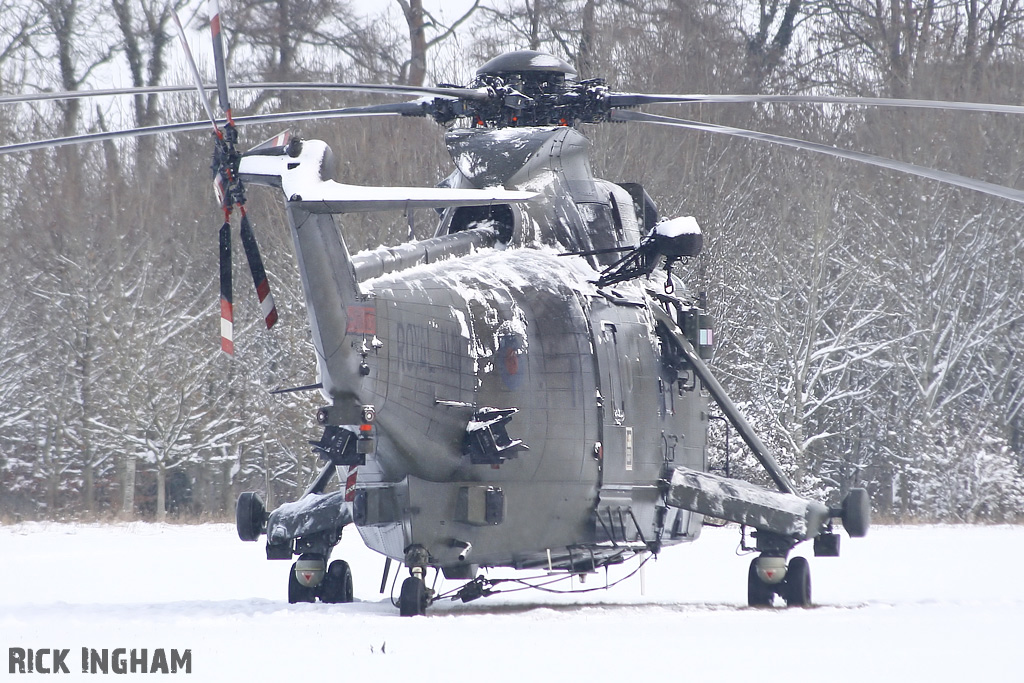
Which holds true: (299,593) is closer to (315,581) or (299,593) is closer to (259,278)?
(315,581)

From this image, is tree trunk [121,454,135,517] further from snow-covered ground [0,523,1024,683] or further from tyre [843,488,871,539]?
tyre [843,488,871,539]

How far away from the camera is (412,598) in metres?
9.95

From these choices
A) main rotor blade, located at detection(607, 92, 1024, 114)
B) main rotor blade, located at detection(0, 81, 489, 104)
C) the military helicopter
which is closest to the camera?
the military helicopter

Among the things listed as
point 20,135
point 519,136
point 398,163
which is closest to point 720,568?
point 519,136

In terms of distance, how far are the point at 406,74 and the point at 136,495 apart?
13459 millimetres

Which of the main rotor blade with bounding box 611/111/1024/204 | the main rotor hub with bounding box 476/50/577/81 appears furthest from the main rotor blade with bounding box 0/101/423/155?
the main rotor blade with bounding box 611/111/1024/204

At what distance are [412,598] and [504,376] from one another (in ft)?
6.14

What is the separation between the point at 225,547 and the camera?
824 inches

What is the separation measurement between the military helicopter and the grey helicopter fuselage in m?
0.02

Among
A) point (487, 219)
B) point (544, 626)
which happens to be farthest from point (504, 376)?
point (487, 219)

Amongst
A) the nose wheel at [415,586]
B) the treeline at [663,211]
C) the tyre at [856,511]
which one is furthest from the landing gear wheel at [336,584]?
the treeline at [663,211]

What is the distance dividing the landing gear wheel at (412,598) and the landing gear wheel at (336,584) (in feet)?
7.34

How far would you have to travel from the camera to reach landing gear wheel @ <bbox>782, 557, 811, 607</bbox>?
12.7m

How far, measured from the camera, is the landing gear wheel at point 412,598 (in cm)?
995
